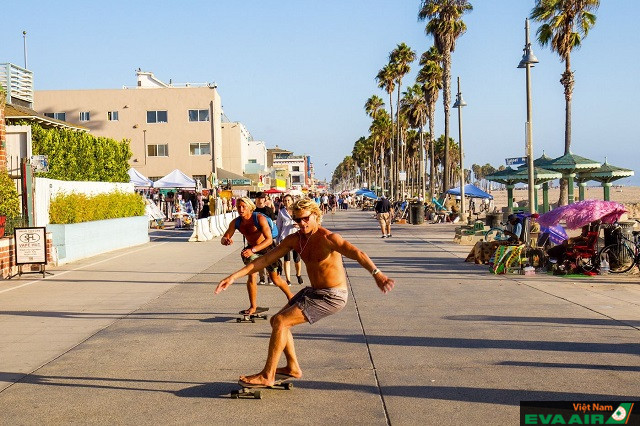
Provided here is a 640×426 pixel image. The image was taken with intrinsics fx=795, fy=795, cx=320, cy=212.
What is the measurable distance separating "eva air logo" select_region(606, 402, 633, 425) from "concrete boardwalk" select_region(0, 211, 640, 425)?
1.20ft

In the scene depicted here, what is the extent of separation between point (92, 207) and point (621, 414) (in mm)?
19116

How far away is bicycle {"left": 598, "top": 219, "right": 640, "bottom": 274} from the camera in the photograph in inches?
629

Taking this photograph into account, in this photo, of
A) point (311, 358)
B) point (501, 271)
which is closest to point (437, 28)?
point (501, 271)

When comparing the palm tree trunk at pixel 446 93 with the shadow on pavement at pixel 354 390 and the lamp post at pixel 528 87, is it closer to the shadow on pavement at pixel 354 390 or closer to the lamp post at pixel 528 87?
the lamp post at pixel 528 87

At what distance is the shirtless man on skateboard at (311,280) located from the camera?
6602 millimetres

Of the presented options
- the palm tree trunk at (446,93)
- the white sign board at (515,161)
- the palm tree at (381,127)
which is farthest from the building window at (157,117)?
the white sign board at (515,161)

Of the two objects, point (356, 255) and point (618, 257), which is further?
point (618, 257)

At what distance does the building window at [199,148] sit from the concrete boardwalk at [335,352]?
165 feet

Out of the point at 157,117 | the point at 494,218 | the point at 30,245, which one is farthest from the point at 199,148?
the point at 30,245

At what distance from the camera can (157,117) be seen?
6519cm

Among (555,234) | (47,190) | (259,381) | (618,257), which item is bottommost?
(259,381)

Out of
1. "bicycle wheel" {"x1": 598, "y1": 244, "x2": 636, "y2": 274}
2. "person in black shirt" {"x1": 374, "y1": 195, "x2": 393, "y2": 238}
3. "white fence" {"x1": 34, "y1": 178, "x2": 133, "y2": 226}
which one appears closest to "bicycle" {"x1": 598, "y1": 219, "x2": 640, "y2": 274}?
"bicycle wheel" {"x1": 598, "y1": 244, "x2": 636, "y2": 274}

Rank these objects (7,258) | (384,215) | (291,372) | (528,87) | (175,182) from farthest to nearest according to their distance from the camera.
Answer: (175,182) → (384,215) → (528,87) → (7,258) → (291,372)

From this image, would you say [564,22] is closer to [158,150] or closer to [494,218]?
[494,218]
